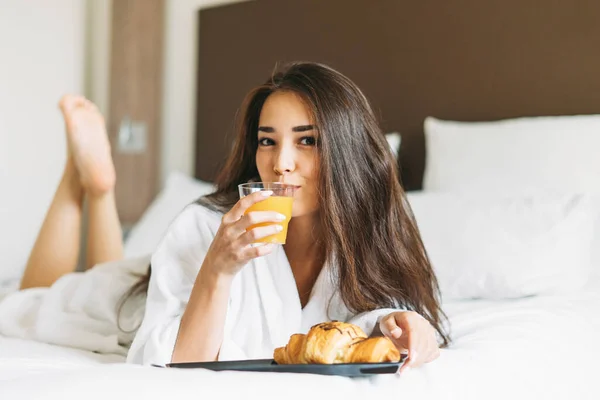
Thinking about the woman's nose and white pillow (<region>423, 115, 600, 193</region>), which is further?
white pillow (<region>423, 115, 600, 193</region>)

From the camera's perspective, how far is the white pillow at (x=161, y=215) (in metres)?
2.63

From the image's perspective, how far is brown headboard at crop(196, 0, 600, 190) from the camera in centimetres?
227

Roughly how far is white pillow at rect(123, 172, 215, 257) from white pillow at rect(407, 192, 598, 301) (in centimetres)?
105

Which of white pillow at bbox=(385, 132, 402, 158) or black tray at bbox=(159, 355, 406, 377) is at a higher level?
white pillow at bbox=(385, 132, 402, 158)

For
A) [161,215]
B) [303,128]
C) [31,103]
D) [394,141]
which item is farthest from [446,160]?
[31,103]

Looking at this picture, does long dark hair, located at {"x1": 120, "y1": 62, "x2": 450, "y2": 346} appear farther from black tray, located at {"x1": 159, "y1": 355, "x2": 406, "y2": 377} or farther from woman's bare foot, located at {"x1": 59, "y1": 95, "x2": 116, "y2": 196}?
woman's bare foot, located at {"x1": 59, "y1": 95, "x2": 116, "y2": 196}

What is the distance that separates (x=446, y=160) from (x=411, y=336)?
1.25 meters

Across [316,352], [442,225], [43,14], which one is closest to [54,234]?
[442,225]

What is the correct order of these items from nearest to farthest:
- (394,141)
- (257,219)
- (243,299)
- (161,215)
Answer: (257,219) → (243,299) → (394,141) → (161,215)

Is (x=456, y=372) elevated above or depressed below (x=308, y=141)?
below

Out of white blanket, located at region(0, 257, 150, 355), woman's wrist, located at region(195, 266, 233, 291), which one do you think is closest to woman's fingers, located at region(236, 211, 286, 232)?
woman's wrist, located at region(195, 266, 233, 291)

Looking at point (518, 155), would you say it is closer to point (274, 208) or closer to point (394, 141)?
point (394, 141)

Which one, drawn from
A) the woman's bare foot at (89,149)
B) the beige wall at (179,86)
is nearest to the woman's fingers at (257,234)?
the woman's bare foot at (89,149)

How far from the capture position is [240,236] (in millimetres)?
1171
